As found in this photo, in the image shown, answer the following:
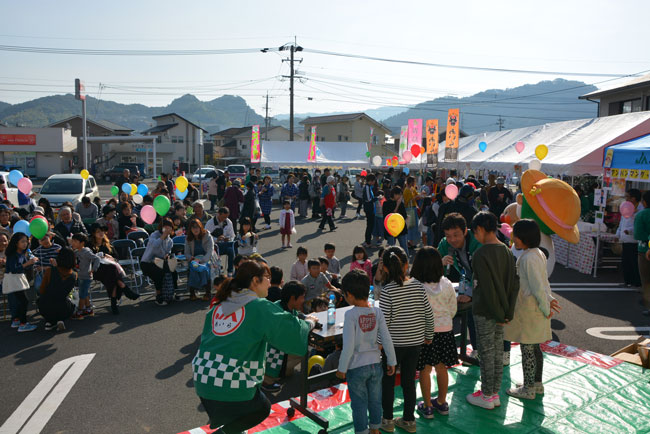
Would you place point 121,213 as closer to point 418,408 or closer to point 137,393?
point 137,393

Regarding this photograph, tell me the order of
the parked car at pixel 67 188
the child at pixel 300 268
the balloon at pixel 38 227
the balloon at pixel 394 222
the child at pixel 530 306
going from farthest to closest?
the parked car at pixel 67 188
the balloon at pixel 394 222
the balloon at pixel 38 227
the child at pixel 300 268
the child at pixel 530 306

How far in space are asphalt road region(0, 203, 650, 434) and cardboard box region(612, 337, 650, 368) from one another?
28 centimetres

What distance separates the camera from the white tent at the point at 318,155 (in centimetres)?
2512

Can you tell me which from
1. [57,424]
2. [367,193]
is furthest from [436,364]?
[367,193]

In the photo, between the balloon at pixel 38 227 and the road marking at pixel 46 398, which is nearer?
the road marking at pixel 46 398

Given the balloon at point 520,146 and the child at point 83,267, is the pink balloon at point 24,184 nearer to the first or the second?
the child at point 83,267

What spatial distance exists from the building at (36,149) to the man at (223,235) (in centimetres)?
3794

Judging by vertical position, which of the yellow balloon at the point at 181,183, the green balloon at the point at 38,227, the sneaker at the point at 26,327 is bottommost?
the sneaker at the point at 26,327

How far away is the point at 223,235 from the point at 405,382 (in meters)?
5.71

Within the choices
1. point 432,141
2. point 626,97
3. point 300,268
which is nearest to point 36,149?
point 432,141

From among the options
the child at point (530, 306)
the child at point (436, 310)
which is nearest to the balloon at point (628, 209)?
the child at point (530, 306)

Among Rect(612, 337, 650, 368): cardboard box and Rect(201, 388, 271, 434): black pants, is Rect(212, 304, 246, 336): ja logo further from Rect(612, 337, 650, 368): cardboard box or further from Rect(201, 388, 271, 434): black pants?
Rect(612, 337, 650, 368): cardboard box

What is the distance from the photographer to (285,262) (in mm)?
10641

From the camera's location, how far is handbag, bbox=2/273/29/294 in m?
6.37
